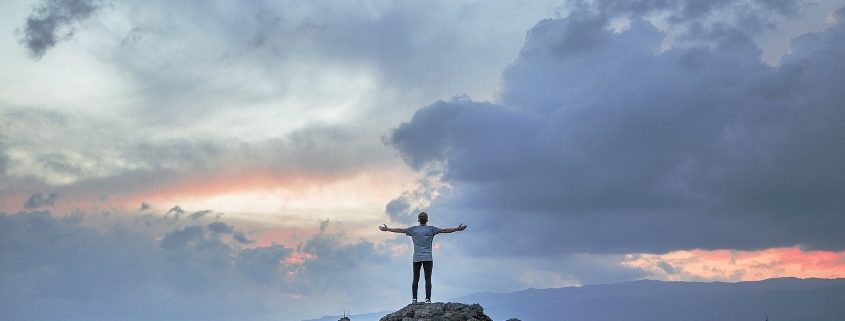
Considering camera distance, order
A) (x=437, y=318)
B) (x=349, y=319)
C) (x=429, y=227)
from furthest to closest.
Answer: (x=349, y=319), (x=429, y=227), (x=437, y=318)

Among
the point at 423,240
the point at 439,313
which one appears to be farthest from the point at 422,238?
the point at 439,313

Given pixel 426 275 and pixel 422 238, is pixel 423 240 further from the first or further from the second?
pixel 426 275

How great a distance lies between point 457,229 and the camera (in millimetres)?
28750

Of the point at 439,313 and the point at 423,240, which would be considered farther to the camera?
the point at 423,240

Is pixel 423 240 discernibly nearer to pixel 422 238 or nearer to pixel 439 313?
pixel 422 238

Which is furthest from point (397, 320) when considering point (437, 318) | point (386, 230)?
point (386, 230)

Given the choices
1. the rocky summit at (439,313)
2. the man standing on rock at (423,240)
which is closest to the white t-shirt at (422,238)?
the man standing on rock at (423,240)

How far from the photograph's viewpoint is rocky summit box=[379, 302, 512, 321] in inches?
1091

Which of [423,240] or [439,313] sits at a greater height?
[423,240]

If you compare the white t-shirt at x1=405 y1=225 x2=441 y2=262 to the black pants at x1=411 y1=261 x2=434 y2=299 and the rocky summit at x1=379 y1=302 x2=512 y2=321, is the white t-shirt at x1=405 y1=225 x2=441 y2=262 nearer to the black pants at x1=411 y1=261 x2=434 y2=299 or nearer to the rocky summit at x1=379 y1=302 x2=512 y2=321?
the black pants at x1=411 y1=261 x2=434 y2=299

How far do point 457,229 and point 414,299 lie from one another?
3.79 m

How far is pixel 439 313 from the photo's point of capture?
2816cm

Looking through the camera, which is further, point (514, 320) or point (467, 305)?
point (514, 320)

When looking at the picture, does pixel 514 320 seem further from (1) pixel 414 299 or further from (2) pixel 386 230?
(2) pixel 386 230
